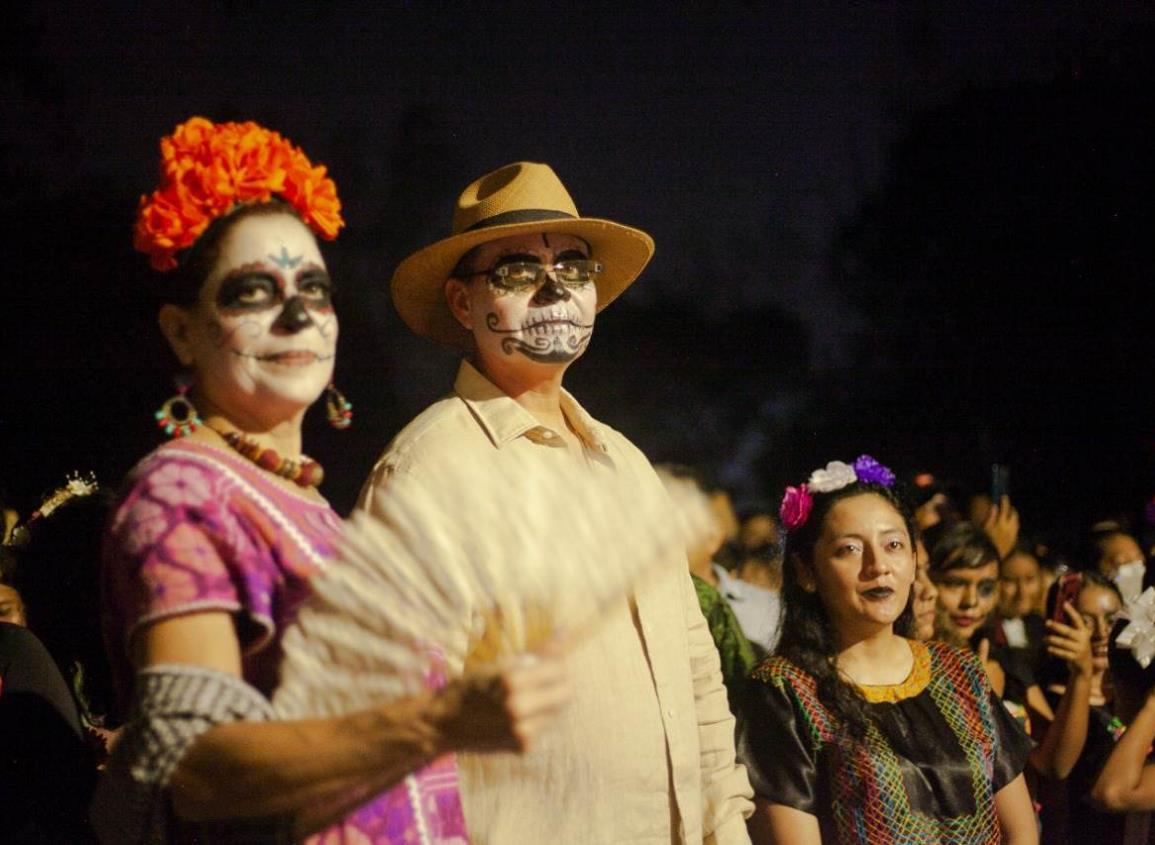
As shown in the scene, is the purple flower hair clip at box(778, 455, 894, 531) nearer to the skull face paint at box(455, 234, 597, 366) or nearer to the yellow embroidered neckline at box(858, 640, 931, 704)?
the yellow embroidered neckline at box(858, 640, 931, 704)

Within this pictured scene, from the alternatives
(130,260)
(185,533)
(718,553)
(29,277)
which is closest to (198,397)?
(185,533)

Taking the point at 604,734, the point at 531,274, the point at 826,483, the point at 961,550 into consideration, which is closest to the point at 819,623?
the point at 826,483

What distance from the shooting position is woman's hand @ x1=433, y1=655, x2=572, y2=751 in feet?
5.11

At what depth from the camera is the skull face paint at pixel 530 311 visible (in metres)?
2.86

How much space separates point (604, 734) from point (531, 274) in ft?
3.23

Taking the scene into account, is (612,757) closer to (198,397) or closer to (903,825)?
(903,825)

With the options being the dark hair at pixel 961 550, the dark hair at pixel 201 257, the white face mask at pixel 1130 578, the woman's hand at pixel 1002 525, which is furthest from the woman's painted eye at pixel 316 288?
the woman's hand at pixel 1002 525

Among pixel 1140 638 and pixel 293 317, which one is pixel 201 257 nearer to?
pixel 293 317

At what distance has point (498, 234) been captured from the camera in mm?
2875

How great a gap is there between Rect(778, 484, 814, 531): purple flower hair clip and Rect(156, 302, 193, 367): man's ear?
195cm

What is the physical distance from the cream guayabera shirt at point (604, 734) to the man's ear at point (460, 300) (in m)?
0.10

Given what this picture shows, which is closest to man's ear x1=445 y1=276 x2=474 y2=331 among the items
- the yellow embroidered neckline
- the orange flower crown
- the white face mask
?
the orange flower crown

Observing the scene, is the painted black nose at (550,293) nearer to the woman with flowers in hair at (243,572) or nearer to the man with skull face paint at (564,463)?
the man with skull face paint at (564,463)

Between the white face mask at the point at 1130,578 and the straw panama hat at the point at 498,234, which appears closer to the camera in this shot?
the straw panama hat at the point at 498,234
